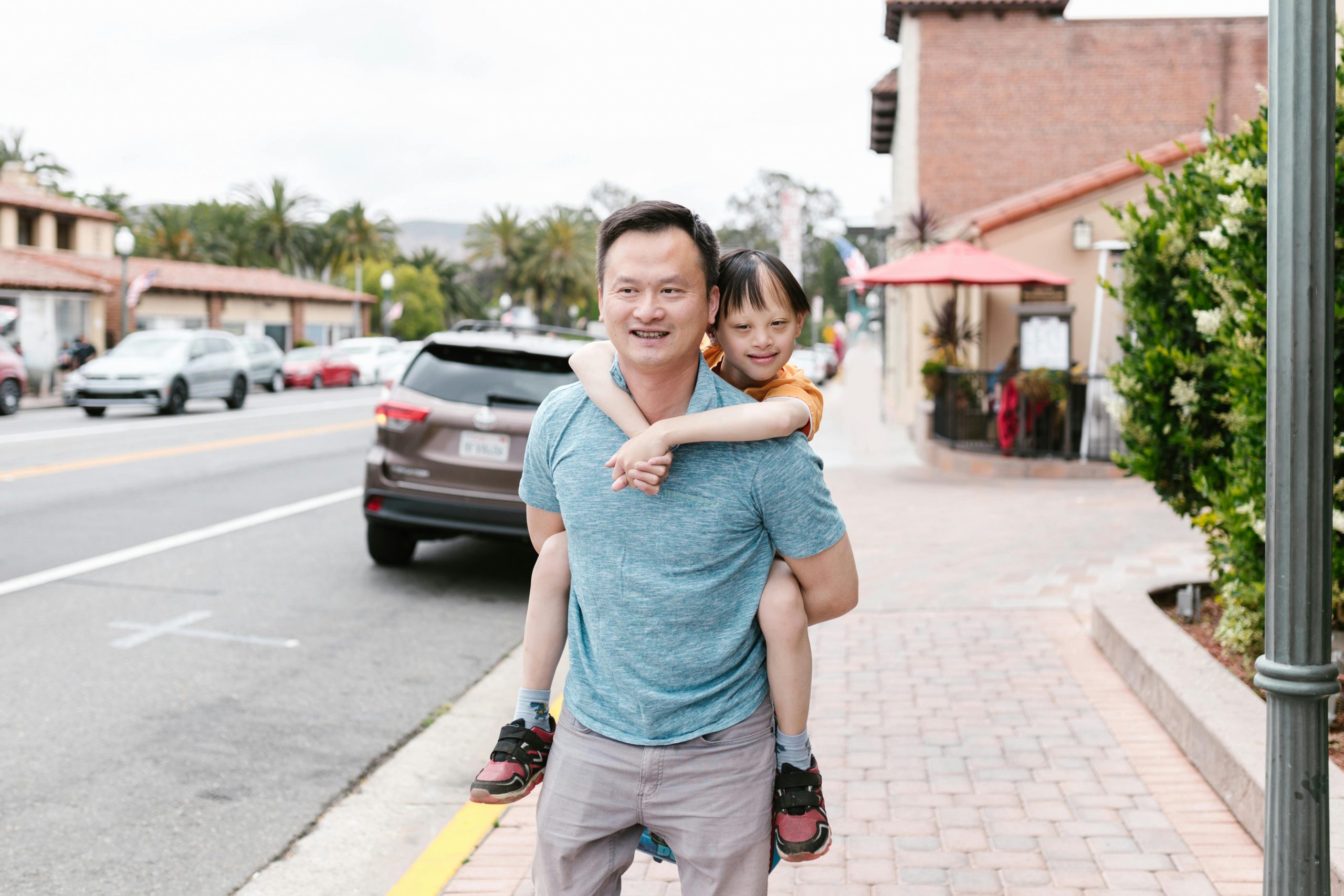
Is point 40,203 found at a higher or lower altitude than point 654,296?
higher

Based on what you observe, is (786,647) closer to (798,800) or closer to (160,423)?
(798,800)

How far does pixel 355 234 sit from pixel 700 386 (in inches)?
2872

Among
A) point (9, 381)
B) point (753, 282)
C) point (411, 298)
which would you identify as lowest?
point (9, 381)

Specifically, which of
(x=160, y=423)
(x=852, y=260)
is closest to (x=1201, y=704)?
(x=160, y=423)

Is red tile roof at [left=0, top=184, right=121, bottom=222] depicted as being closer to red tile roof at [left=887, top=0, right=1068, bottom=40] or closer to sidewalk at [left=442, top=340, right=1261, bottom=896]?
red tile roof at [left=887, top=0, right=1068, bottom=40]

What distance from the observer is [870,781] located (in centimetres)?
461

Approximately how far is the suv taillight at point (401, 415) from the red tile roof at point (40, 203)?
38392 millimetres

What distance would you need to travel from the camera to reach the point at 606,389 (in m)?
2.42

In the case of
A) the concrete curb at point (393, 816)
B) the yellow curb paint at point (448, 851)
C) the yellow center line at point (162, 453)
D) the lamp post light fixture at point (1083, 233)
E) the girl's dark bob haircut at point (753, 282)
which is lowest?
the concrete curb at point (393, 816)

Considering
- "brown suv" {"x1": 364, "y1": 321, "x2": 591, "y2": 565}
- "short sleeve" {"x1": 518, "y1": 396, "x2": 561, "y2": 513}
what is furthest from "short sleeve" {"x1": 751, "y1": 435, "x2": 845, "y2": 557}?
"brown suv" {"x1": 364, "y1": 321, "x2": 591, "y2": 565}

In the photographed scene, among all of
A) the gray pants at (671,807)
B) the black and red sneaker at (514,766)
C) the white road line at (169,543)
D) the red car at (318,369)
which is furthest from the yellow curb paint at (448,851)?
the red car at (318,369)

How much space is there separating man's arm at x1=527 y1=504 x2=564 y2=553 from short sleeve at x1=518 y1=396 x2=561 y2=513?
1cm

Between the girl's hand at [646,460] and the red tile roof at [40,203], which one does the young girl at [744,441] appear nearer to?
the girl's hand at [646,460]

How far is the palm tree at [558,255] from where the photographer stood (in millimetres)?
72812
